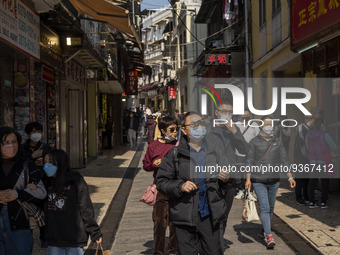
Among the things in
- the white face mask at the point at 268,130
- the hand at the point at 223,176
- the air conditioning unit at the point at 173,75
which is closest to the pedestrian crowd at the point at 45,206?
the hand at the point at 223,176

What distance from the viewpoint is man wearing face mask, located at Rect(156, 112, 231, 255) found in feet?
13.6

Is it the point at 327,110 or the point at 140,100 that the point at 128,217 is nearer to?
the point at 327,110

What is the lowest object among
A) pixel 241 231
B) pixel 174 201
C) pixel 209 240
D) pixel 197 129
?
pixel 241 231

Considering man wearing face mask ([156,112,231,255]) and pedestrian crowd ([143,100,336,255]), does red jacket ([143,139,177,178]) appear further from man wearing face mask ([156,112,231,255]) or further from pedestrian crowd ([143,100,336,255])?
man wearing face mask ([156,112,231,255])

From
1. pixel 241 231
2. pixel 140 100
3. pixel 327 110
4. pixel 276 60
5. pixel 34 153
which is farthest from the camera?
pixel 140 100

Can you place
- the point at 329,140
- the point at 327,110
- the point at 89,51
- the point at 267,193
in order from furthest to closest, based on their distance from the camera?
the point at 89,51, the point at 327,110, the point at 329,140, the point at 267,193

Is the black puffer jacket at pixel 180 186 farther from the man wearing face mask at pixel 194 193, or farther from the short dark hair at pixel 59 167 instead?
the short dark hair at pixel 59 167

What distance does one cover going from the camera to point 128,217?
8273mm

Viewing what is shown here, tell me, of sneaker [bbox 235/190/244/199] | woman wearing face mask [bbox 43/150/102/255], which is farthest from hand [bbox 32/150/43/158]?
sneaker [bbox 235/190/244/199]

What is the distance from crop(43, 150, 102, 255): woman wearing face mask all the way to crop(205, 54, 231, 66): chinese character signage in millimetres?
16432

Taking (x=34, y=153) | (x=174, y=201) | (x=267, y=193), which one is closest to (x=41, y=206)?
(x=174, y=201)

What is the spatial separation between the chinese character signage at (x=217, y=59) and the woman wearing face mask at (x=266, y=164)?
44.6 ft

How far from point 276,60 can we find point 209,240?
38.7ft

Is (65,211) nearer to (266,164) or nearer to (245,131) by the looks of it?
(266,164)
